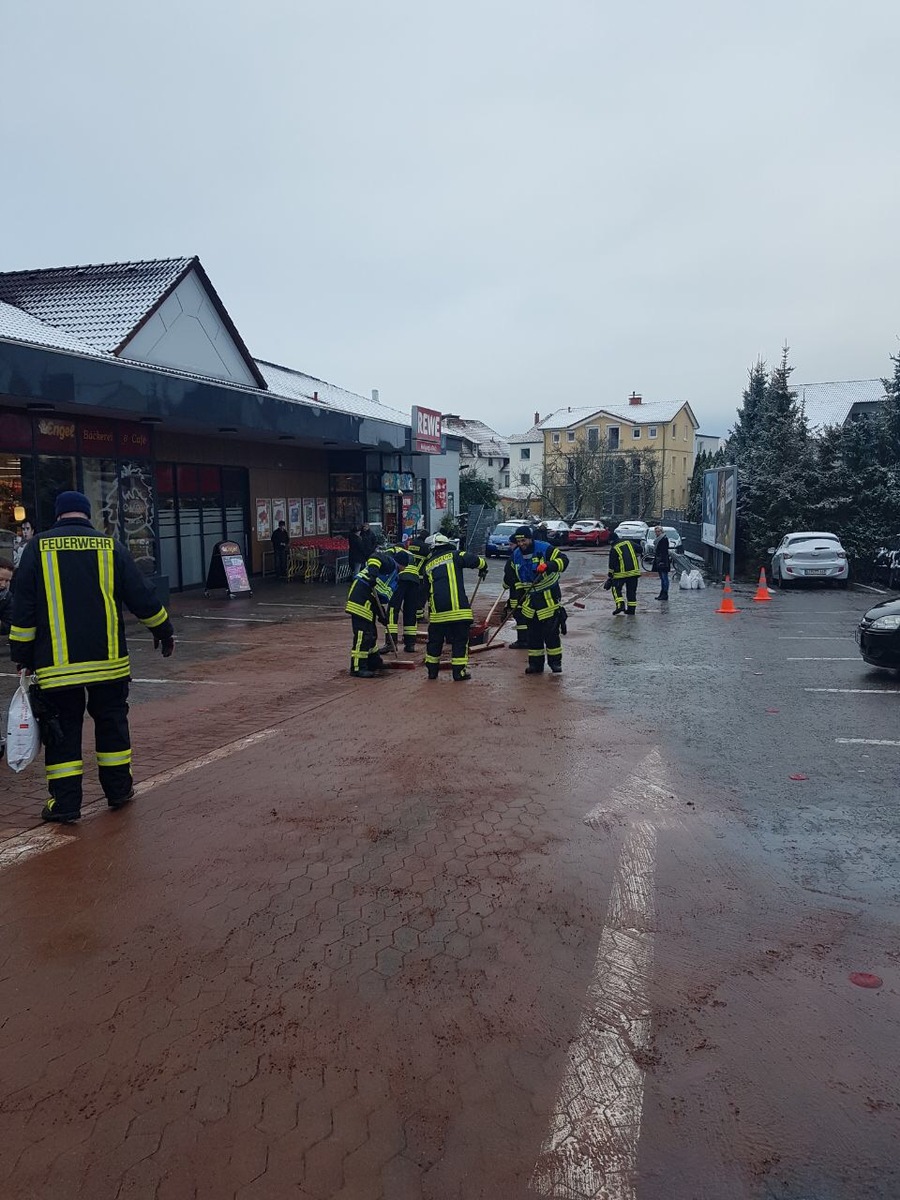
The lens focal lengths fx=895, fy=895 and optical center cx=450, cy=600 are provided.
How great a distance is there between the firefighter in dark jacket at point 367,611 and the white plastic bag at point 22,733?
4959 mm

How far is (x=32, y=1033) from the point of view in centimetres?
344

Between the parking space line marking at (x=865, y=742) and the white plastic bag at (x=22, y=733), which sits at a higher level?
the white plastic bag at (x=22, y=733)

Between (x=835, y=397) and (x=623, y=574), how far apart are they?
4649 centimetres

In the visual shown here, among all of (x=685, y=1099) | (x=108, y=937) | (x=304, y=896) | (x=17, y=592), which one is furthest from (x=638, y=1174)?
(x=17, y=592)

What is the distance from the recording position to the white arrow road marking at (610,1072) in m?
2.75

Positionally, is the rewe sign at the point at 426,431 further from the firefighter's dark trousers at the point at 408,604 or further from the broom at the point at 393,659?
the broom at the point at 393,659

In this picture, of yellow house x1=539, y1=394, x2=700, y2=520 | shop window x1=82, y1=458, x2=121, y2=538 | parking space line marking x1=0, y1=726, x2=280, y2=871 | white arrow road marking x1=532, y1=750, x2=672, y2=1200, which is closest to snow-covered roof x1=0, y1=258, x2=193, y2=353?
shop window x1=82, y1=458, x2=121, y2=538

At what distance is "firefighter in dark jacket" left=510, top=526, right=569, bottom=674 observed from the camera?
10703 mm

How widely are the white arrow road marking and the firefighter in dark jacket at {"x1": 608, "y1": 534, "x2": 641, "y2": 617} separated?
11.5 meters

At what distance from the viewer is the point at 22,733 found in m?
5.56

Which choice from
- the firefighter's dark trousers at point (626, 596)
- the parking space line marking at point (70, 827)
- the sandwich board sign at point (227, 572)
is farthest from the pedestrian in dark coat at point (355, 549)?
the parking space line marking at point (70, 827)

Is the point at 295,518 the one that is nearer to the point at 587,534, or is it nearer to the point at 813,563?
the point at 813,563

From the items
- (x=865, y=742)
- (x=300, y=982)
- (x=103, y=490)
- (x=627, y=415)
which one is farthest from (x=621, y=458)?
(x=300, y=982)

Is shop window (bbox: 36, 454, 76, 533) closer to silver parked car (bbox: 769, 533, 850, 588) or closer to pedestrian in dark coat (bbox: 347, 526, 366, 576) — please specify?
pedestrian in dark coat (bbox: 347, 526, 366, 576)
